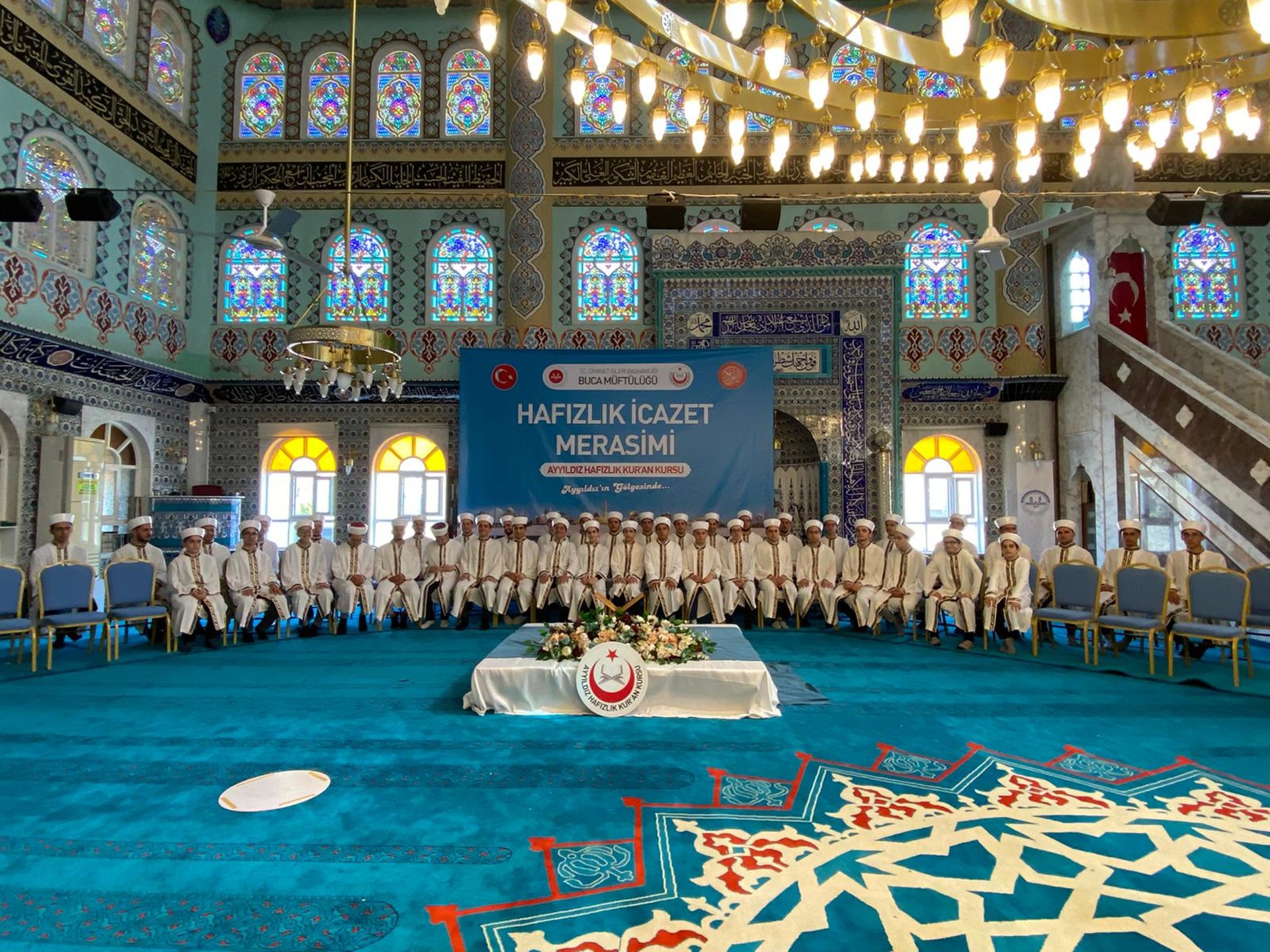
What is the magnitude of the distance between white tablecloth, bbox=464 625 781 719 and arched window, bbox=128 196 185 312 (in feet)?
25.7

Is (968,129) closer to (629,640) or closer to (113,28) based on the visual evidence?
(629,640)

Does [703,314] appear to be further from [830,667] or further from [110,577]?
[110,577]

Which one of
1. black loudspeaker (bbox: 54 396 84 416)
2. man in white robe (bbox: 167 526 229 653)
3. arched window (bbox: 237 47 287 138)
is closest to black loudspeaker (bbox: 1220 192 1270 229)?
man in white robe (bbox: 167 526 229 653)

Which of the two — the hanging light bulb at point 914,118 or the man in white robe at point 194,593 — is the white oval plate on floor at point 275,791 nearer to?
the man in white robe at point 194,593

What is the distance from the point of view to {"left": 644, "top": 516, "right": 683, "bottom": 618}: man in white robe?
6805 millimetres

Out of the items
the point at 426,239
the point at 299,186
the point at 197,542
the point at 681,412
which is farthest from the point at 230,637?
the point at 299,186

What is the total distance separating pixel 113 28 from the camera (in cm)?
831

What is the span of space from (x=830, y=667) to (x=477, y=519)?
396 cm

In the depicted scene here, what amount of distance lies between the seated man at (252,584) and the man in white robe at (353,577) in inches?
19.2

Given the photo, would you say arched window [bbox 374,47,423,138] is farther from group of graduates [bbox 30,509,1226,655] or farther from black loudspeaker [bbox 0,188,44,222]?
group of graduates [bbox 30,509,1226,655]

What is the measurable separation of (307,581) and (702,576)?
3883 millimetres

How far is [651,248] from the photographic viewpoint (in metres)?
9.50

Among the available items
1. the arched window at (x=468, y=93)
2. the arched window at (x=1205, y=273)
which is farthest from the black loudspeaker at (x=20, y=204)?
the arched window at (x=1205, y=273)

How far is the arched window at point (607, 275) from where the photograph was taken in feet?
33.0
